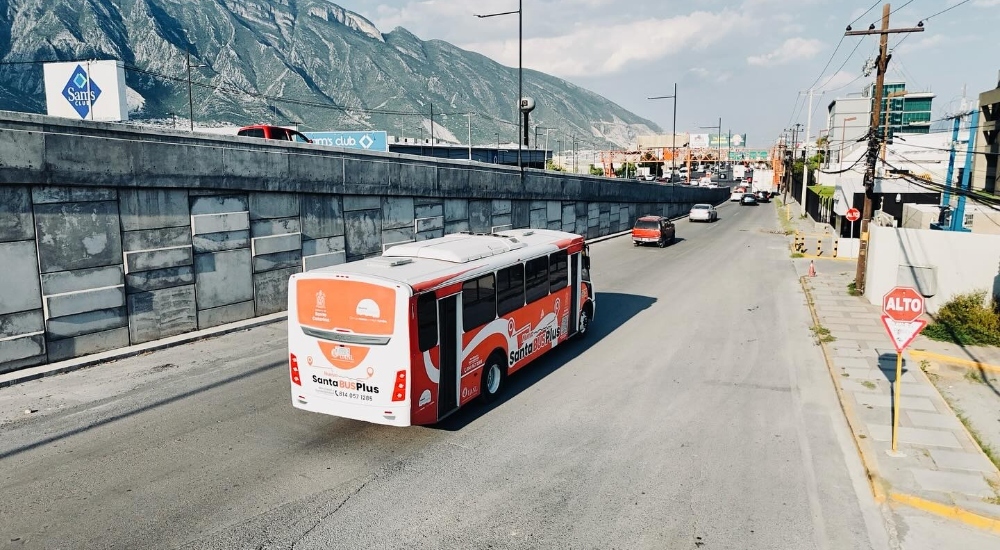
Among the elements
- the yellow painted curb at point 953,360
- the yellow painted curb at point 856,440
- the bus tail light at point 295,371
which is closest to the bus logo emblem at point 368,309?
the bus tail light at point 295,371

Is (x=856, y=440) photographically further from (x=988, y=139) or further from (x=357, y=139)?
(x=988, y=139)

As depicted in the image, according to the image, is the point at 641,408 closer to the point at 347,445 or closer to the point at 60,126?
the point at 347,445

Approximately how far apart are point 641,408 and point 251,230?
11416mm

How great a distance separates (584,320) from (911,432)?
24.9ft

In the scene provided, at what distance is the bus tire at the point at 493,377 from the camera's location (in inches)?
451

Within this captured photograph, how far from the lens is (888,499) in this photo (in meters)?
8.30

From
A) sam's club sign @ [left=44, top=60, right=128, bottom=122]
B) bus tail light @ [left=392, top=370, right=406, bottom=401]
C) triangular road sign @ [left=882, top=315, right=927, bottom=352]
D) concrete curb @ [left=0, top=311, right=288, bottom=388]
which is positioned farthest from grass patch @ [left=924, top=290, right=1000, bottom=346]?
sam's club sign @ [left=44, top=60, right=128, bottom=122]

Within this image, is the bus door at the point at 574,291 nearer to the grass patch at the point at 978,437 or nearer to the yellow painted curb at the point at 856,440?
the yellow painted curb at the point at 856,440

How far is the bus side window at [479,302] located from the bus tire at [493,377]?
2.62 ft

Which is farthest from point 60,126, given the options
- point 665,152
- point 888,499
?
point 665,152

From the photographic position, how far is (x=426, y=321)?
9758mm

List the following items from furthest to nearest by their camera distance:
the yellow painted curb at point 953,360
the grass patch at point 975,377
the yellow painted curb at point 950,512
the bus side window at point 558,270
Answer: the yellow painted curb at point 953,360, the bus side window at point 558,270, the grass patch at point 975,377, the yellow painted curb at point 950,512

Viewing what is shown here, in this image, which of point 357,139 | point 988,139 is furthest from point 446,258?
point 988,139

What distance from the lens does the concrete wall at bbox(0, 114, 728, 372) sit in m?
12.7
